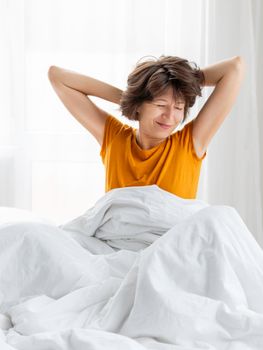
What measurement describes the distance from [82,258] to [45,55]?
1940 mm

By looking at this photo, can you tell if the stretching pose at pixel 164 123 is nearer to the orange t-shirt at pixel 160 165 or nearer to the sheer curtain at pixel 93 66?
the orange t-shirt at pixel 160 165

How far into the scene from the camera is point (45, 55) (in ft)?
11.4

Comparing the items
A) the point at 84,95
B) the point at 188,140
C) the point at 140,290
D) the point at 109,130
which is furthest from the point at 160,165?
the point at 140,290

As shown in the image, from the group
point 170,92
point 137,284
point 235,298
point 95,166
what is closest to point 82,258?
point 137,284

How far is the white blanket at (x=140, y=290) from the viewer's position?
4.29 ft

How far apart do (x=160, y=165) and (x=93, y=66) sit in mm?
1425

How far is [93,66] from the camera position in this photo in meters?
3.47

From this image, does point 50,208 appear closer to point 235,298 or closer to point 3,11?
point 3,11

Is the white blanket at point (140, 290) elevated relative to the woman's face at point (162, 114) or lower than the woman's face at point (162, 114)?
lower

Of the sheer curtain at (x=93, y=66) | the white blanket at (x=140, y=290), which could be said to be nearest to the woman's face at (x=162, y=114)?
the white blanket at (x=140, y=290)

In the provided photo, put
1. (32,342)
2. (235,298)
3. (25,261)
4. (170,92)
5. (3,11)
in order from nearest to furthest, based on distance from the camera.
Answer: (32,342)
(235,298)
(25,261)
(170,92)
(3,11)

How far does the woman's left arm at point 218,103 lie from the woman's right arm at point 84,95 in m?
0.32

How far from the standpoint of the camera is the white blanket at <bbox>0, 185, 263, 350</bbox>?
1309 millimetres

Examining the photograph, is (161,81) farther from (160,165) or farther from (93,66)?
(93,66)
